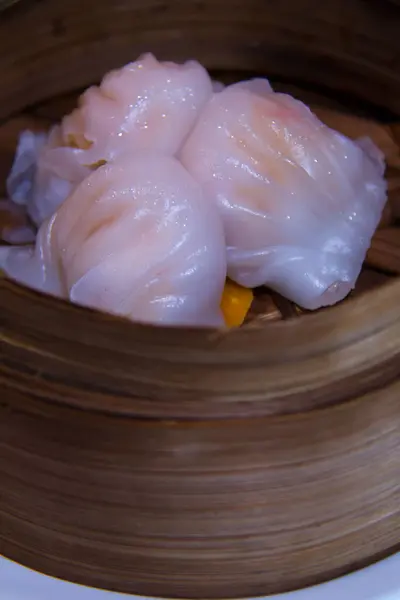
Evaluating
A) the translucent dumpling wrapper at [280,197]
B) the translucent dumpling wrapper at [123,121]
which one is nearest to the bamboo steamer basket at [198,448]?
the translucent dumpling wrapper at [280,197]

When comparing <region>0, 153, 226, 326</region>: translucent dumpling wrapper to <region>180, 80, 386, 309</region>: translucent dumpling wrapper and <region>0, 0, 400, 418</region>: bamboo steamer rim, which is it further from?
<region>0, 0, 400, 418</region>: bamboo steamer rim

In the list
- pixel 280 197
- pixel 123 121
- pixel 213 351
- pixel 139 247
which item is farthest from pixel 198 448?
pixel 123 121

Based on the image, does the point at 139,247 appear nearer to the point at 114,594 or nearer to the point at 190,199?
the point at 190,199

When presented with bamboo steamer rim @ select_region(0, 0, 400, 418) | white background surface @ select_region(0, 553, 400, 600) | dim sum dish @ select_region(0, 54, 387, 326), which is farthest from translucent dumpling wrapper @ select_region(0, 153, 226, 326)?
white background surface @ select_region(0, 553, 400, 600)

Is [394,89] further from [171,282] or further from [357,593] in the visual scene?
[357,593]

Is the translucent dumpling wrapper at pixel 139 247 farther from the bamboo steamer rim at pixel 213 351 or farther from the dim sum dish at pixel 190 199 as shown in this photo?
the bamboo steamer rim at pixel 213 351
